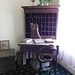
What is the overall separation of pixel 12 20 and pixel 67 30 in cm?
151

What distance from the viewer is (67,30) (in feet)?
6.56

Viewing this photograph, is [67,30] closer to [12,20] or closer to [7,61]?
[12,20]

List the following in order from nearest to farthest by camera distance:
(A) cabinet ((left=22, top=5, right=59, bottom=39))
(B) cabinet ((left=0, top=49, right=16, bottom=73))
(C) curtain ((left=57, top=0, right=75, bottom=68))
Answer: (C) curtain ((left=57, top=0, right=75, bottom=68)) < (B) cabinet ((left=0, top=49, right=16, bottom=73)) < (A) cabinet ((left=22, top=5, right=59, bottom=39))

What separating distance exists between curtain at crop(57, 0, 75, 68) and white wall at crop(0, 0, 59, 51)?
21.8 inches

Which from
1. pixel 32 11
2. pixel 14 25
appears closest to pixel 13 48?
A: pixel 14 25

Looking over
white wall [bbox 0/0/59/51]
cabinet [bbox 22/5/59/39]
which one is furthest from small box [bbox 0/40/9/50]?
cabinet [bbox 22/5/59/39]

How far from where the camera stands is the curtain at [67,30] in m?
1.85

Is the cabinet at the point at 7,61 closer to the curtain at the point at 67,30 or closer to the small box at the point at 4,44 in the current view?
the small box at the point at 4,44

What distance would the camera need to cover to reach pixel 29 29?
8.09ft

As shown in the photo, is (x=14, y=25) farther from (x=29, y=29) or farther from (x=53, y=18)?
(x=53, y=18)

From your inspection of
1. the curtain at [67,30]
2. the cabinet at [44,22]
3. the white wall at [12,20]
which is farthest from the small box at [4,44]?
the curtain at [67,30]

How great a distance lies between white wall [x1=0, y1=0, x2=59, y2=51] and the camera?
2371 mm

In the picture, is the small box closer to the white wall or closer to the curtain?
the white wall

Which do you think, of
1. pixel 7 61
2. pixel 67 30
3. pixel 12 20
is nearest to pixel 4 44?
pixel 7 61
